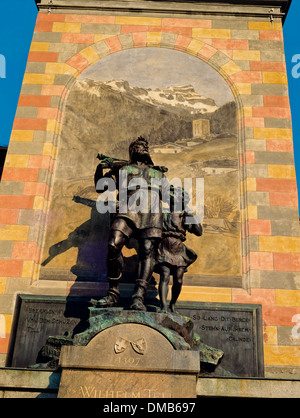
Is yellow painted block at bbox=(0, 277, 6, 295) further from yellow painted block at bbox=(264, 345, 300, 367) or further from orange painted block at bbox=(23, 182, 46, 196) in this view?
yellow painted block at bbox=(264, 345, 300, 367)

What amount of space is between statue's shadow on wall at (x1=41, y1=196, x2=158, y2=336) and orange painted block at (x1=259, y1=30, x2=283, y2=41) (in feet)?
16.1

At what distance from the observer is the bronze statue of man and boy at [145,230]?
7.26 metres

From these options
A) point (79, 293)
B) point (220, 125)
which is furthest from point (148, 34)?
point (79, 293)

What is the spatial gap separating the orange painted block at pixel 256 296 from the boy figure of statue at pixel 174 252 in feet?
4.19

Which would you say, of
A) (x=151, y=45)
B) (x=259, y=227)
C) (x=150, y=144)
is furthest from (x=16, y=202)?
(x=151, y=45)

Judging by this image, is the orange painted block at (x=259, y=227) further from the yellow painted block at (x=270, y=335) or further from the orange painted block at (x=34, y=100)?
the orange painted block at (x=34, y=100)

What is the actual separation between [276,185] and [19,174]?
14.8 feet

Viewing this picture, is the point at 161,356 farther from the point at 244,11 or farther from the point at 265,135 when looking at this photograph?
the point at 244,11

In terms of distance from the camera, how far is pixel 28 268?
347 inches

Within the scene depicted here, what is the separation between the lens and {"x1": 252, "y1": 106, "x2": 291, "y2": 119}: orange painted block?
10109 millimetres

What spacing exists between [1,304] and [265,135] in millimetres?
5441

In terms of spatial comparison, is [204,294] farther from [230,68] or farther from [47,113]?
[230,68]

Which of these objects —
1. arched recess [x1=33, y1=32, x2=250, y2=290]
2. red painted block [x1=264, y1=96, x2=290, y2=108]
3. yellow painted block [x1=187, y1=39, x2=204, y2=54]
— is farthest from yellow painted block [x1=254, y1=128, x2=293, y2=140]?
yellow painted block [x1=187, y1=39, x2=204, y2=54]
